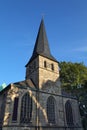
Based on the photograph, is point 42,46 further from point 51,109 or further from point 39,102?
point 51,109

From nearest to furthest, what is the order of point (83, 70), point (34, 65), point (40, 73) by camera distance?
point (40, 73), point (34, 65), point (83, 70)

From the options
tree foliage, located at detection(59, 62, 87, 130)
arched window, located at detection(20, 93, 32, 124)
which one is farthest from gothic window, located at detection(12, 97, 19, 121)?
tree foliage, located at detection(59, 62, 87, 130)

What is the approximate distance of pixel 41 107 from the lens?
1777 centimetres

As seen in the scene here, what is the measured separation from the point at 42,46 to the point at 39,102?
425 inches

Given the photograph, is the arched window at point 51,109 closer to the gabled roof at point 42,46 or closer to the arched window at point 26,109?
the arched window at point 26,109

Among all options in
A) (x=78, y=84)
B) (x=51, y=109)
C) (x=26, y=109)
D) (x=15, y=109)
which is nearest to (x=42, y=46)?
(x=78, y=84)

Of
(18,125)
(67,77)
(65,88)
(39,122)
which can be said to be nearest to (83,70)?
(67,77)

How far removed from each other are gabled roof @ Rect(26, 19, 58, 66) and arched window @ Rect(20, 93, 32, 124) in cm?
780

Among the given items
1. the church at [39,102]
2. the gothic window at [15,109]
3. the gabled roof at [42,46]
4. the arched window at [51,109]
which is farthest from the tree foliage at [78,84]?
the gothic window at [15,109]

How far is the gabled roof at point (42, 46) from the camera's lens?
2336 cm

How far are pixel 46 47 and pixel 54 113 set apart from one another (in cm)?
1199

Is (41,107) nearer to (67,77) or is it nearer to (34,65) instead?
(34,65)

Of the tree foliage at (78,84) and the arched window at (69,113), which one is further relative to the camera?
the tree foliage at (78,84)

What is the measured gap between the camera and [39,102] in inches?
706
